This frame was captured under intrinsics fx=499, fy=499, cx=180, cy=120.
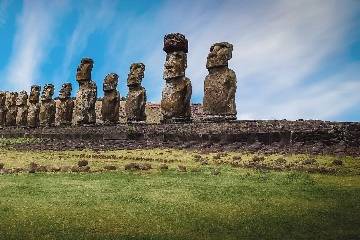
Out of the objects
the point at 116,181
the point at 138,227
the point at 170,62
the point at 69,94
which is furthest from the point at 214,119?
the point at 69,94

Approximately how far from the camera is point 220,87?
14.2 metres

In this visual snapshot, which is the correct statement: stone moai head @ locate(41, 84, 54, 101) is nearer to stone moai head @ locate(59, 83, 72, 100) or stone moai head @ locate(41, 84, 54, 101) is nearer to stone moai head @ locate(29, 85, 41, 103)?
stone moai head @ locate(29, 85, 41, 103)

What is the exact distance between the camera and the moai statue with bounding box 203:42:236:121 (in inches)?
555

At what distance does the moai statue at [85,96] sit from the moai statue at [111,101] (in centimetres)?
188

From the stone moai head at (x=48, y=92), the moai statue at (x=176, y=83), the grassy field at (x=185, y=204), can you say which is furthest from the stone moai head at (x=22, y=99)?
the grassy field at (x=185, y=204)

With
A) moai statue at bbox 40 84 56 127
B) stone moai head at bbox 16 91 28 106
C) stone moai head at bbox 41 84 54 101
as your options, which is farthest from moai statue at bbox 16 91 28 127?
stone moai head at bbox 41 84 54 101

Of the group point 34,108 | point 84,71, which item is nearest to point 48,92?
point 34,108

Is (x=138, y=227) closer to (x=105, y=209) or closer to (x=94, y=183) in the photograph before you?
(x=105, y=209)

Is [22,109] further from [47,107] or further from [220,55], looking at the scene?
[220,55]

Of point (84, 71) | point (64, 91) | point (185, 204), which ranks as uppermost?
point (84, 71)

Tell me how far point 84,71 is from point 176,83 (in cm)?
781

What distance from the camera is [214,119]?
14039 millimetres

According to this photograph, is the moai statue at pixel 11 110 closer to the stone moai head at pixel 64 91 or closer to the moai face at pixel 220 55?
the stone moai head at pixel 64 91

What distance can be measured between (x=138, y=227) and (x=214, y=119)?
999cm
